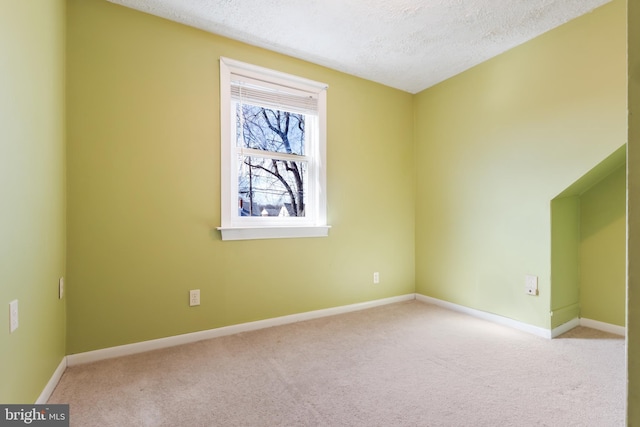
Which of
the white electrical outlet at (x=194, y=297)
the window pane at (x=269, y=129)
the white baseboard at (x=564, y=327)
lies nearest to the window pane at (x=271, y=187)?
the window pane at (x=269, y=129)

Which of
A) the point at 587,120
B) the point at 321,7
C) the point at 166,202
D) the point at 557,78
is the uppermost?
the point at 321,7

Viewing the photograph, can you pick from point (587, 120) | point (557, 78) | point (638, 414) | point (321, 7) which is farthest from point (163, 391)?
point (557, 78)

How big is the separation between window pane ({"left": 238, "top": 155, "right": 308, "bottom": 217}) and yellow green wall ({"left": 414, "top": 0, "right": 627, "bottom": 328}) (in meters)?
1.48

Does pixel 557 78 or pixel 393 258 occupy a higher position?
pixel 557 78

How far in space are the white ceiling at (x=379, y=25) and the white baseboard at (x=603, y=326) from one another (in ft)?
7.94

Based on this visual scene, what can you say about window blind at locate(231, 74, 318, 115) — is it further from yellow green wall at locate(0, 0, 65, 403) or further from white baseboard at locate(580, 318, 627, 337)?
white baseboard at locate(580, 318, 627, 337)

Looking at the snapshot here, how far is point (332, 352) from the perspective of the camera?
2.19 meters

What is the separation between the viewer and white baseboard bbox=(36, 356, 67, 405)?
1.56 m

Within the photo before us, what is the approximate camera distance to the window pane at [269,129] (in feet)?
8.70

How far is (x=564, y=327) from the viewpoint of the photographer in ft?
8.24

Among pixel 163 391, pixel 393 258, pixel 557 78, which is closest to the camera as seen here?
pixel 163 391

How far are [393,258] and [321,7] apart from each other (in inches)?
97.7

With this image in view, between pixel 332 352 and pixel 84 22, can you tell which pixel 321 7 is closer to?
pixel 84 22

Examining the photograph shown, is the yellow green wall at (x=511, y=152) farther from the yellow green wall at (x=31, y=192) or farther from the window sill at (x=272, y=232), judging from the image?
the yellow green wall at (x=31, y=192)
